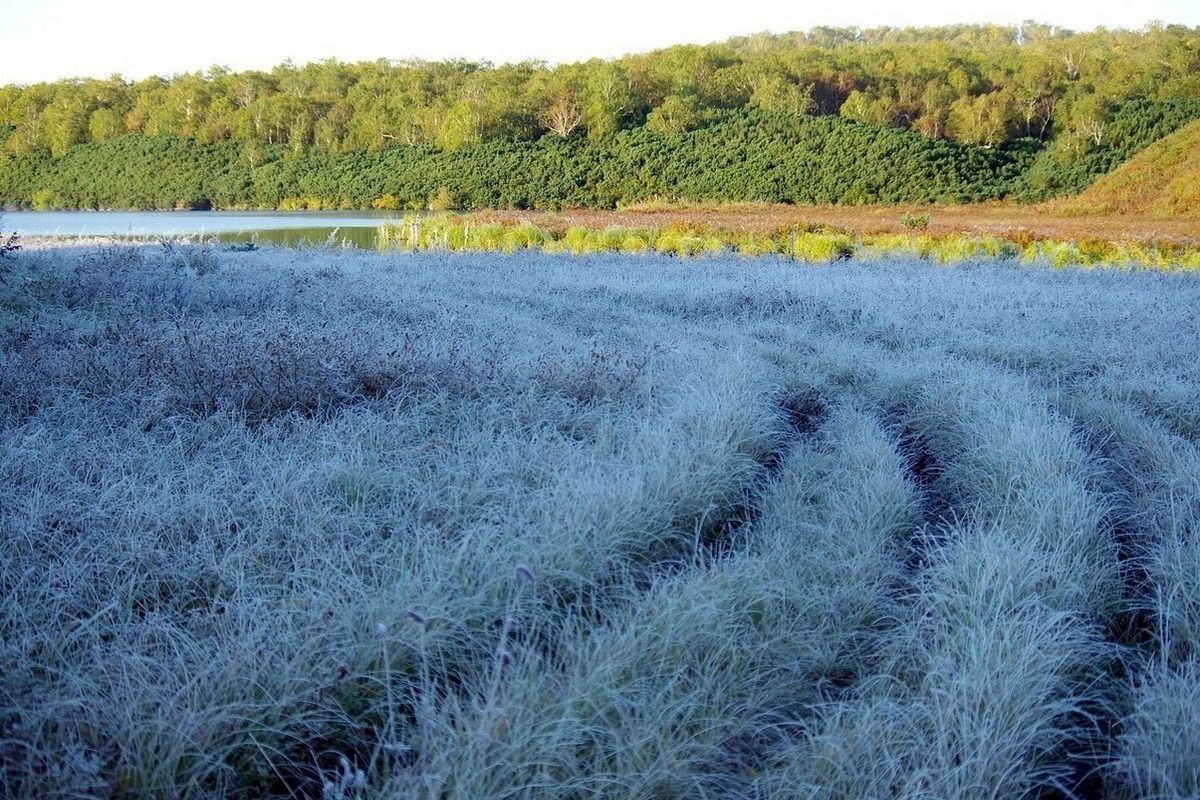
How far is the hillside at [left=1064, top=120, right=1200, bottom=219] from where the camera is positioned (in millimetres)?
27688

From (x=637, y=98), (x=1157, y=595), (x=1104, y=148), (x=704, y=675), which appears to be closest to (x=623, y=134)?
(x=637, y=98)

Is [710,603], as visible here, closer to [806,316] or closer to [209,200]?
[806,316]

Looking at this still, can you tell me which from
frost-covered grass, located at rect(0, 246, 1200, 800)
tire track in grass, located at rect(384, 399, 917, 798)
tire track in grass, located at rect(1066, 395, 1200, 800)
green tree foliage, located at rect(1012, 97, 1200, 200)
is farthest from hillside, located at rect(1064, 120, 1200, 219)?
tire track in grass, located at rect(384, 399, 917, 798)

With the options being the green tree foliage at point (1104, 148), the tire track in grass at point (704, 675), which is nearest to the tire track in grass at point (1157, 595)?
the tire track in grass at point (704, 675)

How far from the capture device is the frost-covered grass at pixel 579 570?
1924mm

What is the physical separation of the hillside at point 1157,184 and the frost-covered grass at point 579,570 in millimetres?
26171

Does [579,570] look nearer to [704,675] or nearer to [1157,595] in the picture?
[704,675]

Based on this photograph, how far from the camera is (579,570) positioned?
8.94ft

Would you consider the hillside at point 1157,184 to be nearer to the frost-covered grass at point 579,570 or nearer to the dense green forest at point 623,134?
the dense green forest at point 623,134

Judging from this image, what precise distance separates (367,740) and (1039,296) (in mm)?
8525

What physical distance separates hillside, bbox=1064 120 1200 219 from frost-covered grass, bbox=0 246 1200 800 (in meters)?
26.2

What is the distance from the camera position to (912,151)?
4088 centimetres

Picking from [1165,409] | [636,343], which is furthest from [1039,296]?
[636,343]

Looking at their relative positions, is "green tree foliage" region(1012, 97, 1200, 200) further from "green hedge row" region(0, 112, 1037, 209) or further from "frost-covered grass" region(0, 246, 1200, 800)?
"frost-covered grass" region(0, 246, 1200, 800)
